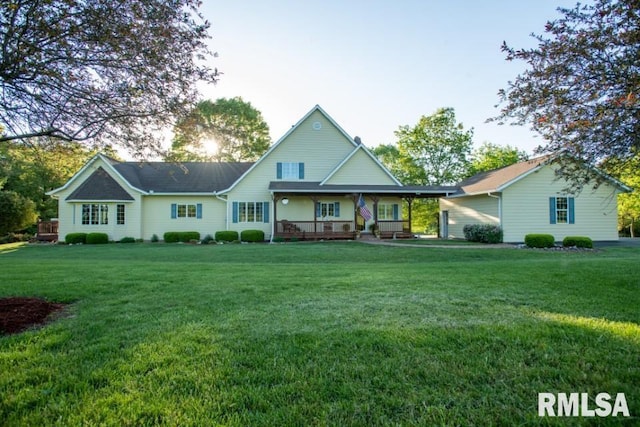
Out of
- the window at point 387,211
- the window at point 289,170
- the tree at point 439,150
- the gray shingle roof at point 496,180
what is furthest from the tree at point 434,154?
the window at point 289,170

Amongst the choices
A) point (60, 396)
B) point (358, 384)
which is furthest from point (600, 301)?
point (60, 396)

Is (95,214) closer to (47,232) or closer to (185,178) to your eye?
(47,232)

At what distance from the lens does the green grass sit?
242 cm

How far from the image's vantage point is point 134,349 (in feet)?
11.4

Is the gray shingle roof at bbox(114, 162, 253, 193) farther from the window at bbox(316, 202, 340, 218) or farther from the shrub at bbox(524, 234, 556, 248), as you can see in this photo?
the shrub at bbox(524, 234, 556, 248)

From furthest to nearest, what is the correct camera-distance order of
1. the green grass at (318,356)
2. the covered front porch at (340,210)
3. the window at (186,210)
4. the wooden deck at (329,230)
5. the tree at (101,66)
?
the window at (186,210), the wooden deck at (329,230), the covered front porch at (340,210), the tree at (101,66), the green grass at (318,356)

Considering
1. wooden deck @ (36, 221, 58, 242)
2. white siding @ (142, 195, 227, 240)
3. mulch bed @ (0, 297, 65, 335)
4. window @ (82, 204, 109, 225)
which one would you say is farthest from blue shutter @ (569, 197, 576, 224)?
wooden deck @ (36, 221, 58, 242)

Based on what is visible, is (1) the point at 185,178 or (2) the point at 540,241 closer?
(2) the point at 540,241

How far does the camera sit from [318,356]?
3271 millimetres

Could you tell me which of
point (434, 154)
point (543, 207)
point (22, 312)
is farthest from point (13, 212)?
point (543, 207)

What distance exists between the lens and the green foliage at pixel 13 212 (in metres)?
23.4

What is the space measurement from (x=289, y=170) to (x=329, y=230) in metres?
4.90

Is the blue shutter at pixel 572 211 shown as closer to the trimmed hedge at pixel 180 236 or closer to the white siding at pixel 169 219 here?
the white siding at pixel 169 219

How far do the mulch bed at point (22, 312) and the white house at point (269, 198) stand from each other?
1580cm
